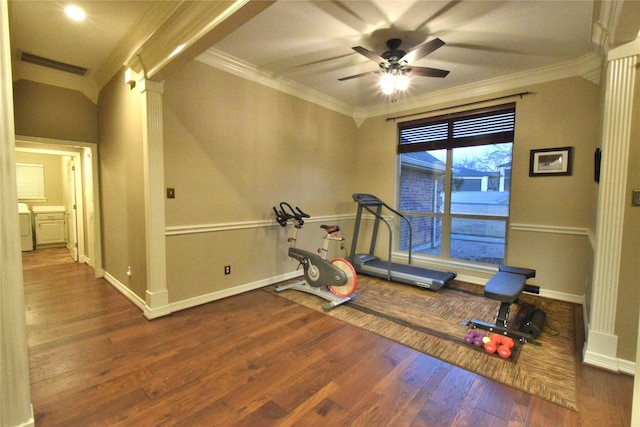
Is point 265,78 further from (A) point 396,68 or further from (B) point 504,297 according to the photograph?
(B) point 504,297

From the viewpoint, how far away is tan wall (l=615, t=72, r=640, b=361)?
6.60ft

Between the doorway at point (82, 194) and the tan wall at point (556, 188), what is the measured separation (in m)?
5.80

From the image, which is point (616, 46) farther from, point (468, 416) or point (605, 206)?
point (468, 416)

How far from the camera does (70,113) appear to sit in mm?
3727

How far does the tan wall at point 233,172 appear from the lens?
3.06m

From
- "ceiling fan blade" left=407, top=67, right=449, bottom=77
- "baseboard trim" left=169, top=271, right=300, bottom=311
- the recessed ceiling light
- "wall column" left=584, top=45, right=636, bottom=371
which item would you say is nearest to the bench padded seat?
"wall column" left=584, top=45, right=636, bottom=371

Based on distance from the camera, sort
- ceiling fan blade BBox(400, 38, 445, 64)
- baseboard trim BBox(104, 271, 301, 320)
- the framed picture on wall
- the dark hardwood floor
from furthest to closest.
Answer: the framed picture on wall < baseboard trim BBox(104, 271, 301, 320) < ceiling fan blade BBox(400, 38, 445, 64) < the dark hardwood floor

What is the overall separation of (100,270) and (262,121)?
3.23 m

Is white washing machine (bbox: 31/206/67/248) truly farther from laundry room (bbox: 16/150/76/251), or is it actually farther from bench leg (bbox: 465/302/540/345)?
bench leg (bbox: 465/302/540/345)

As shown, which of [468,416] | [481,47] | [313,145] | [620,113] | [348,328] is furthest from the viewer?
[313,145]

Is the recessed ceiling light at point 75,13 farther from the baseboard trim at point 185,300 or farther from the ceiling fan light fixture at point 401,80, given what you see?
the ceiling fan light fixture at point 401,80

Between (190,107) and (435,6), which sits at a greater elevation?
(435,6)

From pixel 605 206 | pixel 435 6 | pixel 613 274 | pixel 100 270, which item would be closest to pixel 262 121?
pixel 435 6

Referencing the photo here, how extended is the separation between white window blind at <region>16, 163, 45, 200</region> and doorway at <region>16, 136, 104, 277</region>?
4.67 ft
